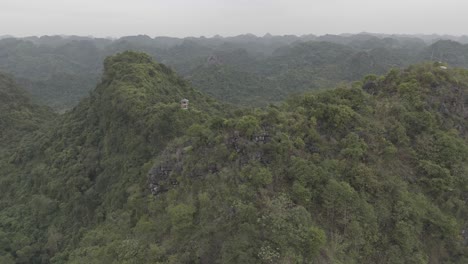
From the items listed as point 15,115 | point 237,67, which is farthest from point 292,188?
point 237,67

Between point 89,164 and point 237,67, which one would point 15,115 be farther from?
point 237,67

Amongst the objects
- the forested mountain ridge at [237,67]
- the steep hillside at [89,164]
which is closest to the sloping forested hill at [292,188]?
the steep hillside at [89,164]

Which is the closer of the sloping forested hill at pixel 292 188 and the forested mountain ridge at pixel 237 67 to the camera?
the sloping forested hill at pixel 292 188

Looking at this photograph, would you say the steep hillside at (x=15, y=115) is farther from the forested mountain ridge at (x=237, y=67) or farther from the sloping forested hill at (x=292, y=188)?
the forested mountain ridge at (x=237, y=67)

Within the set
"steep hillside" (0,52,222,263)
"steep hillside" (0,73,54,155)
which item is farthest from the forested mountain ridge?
"steep hillside" (0,52,222,263)

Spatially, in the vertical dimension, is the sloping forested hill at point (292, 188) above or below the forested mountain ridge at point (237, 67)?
above

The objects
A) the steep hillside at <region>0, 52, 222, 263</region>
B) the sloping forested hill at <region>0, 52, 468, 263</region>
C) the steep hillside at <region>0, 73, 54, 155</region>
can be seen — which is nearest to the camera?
the sloping forested hill at <region>0, 52, 468, 263</region>

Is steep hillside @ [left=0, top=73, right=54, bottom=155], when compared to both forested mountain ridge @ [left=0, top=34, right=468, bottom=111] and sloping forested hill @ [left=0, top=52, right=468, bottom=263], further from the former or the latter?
forested mountain ridge @ [left=0, top=34, right=468, bottom=111]

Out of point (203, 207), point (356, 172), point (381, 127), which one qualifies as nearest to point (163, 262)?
point (203, 207)
